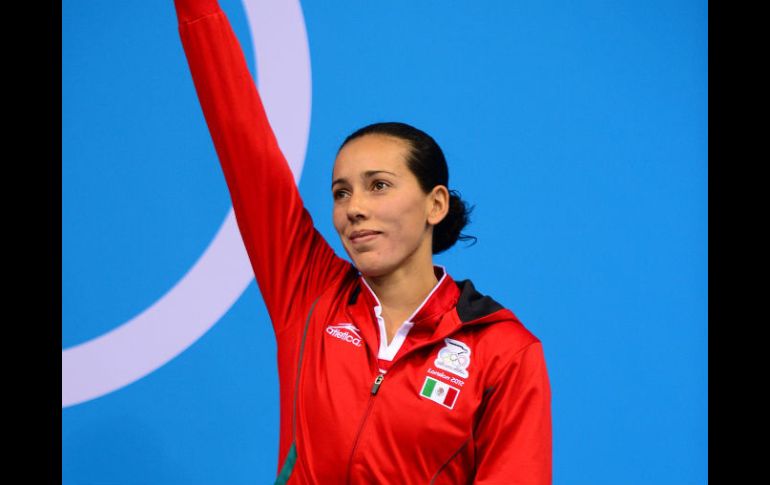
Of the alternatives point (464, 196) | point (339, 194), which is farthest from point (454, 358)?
point (464, 196)

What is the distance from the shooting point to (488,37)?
148 centimetres

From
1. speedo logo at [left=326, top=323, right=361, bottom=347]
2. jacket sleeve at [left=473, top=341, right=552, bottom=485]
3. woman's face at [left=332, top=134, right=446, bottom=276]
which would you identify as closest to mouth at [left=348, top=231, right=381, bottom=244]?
woman's face at [left=332, top=134, right=446, bottom=276]

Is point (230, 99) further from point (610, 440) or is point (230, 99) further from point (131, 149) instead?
point (610, 440)

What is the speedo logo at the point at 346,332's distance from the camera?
0.88m

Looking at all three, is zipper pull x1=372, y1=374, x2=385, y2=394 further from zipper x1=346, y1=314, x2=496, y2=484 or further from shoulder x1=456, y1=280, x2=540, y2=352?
shoulder x1=456, y1=280, x2=540, y2=352

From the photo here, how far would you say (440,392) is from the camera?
0.83m

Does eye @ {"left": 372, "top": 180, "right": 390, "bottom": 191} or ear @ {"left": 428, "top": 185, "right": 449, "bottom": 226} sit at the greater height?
ear @ {"left": 428, "top": 185, "right": 449, "bottom": 226}

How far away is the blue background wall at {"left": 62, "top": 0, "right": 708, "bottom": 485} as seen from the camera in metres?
1.42

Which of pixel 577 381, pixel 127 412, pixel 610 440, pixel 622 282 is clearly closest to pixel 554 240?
pixel 622 282

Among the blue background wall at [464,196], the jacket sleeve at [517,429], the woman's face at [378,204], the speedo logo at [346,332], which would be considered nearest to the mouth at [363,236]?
the woman's face at [378,204]

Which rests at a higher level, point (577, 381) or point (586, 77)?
point (586, 77)

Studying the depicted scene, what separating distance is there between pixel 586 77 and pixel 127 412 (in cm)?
114

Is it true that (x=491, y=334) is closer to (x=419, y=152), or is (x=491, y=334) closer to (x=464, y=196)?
(x=419, y=152)

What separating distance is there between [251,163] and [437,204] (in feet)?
0.80
